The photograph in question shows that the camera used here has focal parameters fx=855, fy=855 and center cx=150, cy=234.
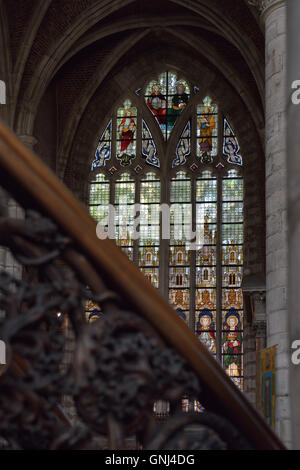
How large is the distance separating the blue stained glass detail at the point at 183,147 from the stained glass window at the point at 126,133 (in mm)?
1077

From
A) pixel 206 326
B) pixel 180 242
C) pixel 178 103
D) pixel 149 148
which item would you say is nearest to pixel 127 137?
pixel 149 148

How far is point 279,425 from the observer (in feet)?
26.7

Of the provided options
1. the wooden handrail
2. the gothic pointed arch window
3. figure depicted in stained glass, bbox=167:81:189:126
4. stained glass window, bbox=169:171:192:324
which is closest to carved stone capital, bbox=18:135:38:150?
the gothic pointed arch window

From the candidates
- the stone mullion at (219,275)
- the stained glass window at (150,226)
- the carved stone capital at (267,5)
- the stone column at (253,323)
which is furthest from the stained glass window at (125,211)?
the carved stone capital at (267,5)

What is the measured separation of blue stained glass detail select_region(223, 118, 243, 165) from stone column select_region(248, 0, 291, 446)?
10.5 metres

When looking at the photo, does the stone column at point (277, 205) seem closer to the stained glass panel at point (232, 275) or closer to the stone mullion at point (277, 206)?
the stone mullion at point (277, 206)

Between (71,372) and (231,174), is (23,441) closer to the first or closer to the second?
(71,372)

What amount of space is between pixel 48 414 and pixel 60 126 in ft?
65.8

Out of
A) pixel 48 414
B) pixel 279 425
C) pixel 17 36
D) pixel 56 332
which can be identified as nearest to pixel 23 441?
pixel 48 414

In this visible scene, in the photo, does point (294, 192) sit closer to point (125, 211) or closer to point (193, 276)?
point (193, 276)

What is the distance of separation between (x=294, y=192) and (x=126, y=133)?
13.6 meters

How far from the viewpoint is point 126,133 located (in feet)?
69.7

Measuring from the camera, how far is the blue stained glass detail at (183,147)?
68.1 feet

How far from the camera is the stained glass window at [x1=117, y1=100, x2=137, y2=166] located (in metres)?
21.0
